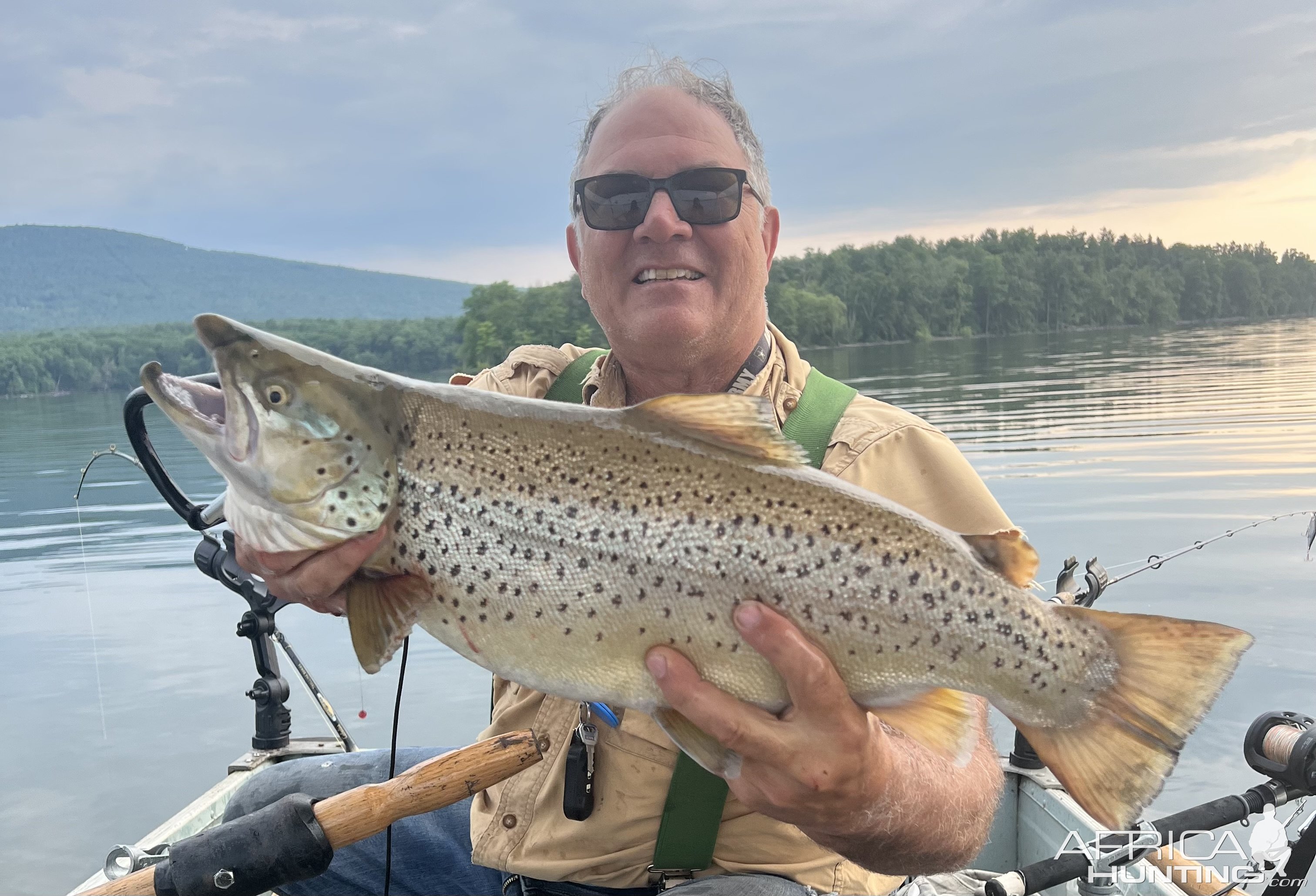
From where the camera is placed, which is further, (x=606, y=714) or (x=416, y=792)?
(x=606, y=714)

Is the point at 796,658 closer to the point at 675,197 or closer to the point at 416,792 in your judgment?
the point at 416,792

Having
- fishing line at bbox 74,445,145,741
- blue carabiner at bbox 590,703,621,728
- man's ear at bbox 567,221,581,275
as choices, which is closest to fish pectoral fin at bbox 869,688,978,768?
blue carabiner at bbox 590,703,621,728

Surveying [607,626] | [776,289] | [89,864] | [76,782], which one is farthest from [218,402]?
[776,289]

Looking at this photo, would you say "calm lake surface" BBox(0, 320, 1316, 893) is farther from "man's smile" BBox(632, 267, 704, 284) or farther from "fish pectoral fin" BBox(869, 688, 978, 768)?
"man's smile" BBox(632, 267, 704, 284)

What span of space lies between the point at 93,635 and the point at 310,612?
12.7 ft

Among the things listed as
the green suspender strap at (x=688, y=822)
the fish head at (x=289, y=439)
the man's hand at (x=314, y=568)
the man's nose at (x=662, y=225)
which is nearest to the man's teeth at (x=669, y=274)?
the man's nose at (x=662, y=225)

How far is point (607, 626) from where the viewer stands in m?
2.26

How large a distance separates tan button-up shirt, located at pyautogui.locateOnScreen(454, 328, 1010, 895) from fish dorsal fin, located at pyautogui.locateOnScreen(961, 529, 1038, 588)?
60cm

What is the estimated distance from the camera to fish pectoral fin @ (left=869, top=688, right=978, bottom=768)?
2307mm

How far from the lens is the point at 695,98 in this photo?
358cm

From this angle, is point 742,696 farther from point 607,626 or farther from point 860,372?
point 860,372

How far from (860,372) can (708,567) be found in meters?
64.9

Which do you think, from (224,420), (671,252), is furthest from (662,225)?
(224,420)

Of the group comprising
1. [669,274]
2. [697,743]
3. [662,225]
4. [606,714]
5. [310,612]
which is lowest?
[310,612]
